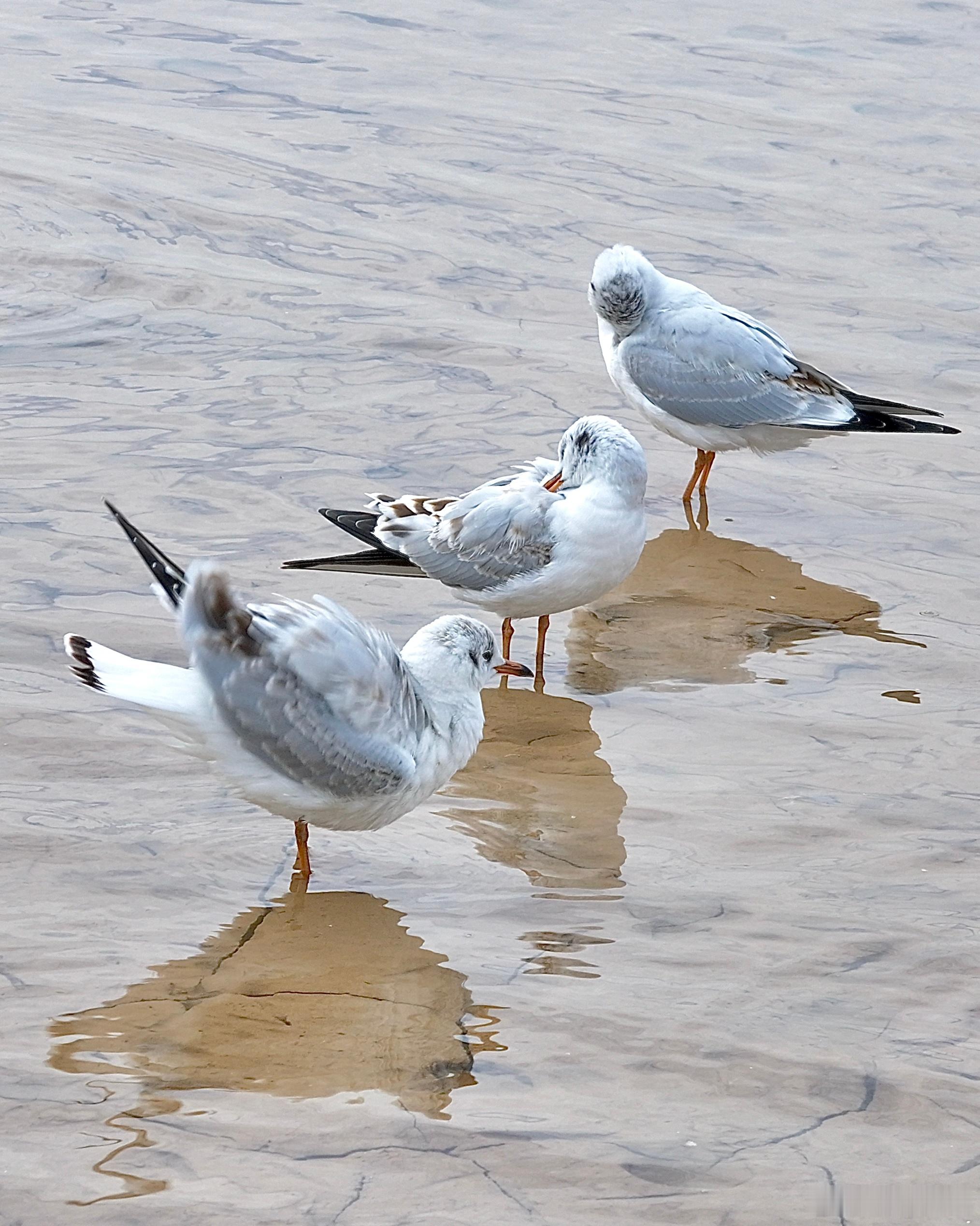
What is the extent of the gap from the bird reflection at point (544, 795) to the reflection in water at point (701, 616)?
30 cm

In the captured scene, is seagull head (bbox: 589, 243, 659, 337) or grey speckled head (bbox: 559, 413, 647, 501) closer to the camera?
grey speckled head (bbox: 559, 413, 647, 501)

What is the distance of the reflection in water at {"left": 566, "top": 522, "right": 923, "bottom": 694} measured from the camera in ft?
21.0

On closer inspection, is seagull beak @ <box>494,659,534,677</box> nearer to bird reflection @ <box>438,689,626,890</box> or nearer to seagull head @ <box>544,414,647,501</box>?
bird reflection @ <box>438,689,626,890</box>

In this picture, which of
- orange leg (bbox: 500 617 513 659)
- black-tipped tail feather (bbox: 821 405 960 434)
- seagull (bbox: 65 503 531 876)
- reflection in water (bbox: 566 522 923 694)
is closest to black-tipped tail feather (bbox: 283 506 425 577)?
orange leg (bbox: 500 617 513 659)

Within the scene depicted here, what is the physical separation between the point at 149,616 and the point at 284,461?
5.23 feet

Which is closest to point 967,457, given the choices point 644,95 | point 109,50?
point 644,95

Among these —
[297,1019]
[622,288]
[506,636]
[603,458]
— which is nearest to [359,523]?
[506,636]

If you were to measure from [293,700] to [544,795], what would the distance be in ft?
4.08

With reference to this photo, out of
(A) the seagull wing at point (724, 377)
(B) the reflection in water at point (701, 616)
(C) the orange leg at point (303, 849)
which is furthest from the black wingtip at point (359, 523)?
(C) the orange leg at point (303, 849)

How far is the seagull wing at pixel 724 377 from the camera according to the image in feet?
25.4

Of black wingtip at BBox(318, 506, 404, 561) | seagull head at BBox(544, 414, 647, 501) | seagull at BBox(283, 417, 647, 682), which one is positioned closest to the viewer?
seagull at BBox(283, 417, 647, 682)

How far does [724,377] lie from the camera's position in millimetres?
7801

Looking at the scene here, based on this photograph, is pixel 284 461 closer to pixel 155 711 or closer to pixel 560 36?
pixel 155 711

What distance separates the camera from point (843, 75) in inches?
511
